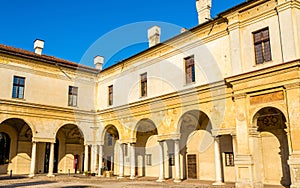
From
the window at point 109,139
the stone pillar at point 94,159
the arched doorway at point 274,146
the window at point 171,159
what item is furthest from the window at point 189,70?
the window at point 109,139

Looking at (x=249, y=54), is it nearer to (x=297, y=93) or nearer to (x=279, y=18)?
(x=279, y=18)

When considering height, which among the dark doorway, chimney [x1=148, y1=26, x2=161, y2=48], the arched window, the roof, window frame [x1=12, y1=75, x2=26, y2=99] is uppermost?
chimney [x1=148, y1=26, x2=161, y2=48]

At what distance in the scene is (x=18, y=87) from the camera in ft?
68.7

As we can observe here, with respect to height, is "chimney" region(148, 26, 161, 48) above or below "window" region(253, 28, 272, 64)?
above

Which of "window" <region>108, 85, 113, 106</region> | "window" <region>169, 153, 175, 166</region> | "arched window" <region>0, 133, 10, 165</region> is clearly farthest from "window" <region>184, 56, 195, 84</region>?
"arched window" <region>0, 133, 10, 165</region>

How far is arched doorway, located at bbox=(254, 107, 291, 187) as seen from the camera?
45.2ft

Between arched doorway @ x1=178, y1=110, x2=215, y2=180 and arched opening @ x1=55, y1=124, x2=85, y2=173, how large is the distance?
10660 millimetres

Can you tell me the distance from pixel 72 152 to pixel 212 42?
17.3 meters

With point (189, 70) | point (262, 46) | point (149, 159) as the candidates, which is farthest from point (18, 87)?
point (262, 46)

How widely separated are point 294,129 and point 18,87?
17.5m

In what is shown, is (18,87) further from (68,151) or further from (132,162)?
(132,162)

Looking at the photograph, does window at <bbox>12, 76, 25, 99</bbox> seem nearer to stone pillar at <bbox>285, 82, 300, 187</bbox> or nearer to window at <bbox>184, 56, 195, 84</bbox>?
window at <bbox>184, 56, 195, 84</bbox>

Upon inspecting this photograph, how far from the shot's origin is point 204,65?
53.8ft

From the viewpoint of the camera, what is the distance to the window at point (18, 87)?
2077 centimetres
